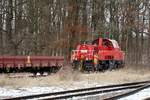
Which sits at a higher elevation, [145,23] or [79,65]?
[145,23]

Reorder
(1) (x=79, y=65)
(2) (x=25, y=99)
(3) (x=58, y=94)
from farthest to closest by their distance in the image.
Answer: (1) (x=79, y=65), (3) (x=58, y=94), (2) (x=25, y=99)

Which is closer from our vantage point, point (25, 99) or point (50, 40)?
point (25, 99)

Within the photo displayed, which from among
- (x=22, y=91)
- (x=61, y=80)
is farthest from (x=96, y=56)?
(x=22, y=91)

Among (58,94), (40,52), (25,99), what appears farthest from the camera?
(40,52)

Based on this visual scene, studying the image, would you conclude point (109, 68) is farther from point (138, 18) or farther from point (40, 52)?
point (138, 18)

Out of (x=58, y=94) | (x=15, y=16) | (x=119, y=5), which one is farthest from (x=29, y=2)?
(x=58, y=94)

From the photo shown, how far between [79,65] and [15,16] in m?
17.3

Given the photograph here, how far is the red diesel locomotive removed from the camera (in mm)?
33419

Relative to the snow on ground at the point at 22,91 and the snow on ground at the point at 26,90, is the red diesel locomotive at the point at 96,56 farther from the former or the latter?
the snow on ground at the point at 22,91

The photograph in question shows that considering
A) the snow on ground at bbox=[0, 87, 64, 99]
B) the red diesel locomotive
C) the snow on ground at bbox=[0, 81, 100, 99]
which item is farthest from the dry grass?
the red diesel locomotive

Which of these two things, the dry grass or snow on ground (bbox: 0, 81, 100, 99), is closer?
snow on ground (bbox: 0, 81, 100, 99)

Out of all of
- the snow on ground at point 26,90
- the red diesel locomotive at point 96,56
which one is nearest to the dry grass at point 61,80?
the snow on ground at point 26,90

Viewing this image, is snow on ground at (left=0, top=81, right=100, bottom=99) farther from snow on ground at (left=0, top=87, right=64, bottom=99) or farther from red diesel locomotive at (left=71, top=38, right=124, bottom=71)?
red diesel locomotive at (left=71, top=38, right=124, bottom=71)

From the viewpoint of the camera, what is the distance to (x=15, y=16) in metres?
48.2
